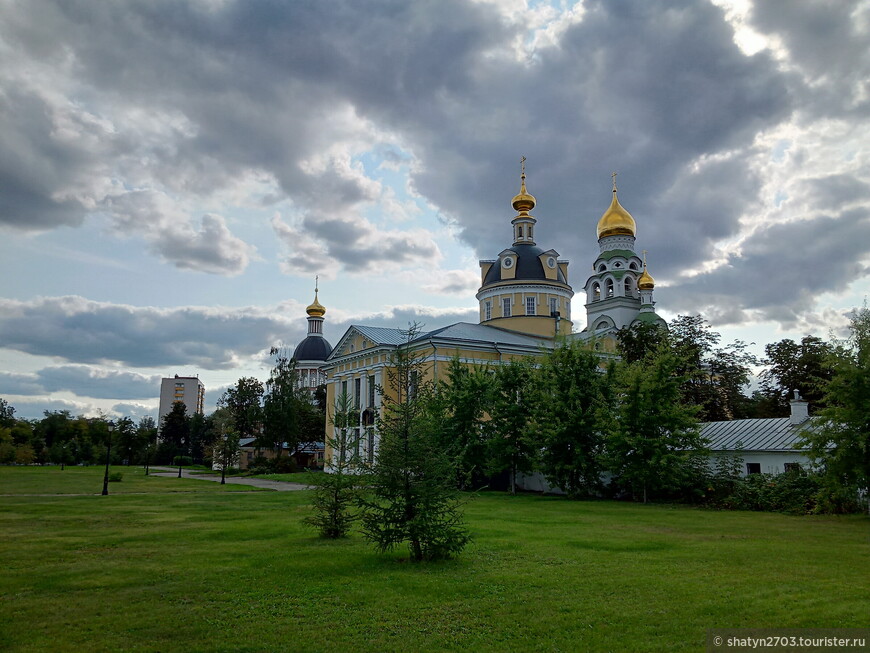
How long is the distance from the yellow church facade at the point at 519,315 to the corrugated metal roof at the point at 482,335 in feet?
0.32

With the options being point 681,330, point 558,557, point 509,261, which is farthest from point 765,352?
point 558,557

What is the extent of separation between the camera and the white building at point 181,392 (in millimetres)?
187075

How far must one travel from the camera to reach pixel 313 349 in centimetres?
→ 9781

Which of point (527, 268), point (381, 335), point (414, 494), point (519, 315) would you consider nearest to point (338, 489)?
point (414, 494)

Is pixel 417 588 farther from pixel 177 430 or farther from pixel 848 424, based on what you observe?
pixel 177 430

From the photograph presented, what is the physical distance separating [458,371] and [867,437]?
64.3ft

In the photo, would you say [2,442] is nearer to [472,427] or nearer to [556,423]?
[472,427]

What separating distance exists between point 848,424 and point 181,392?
19163 cm

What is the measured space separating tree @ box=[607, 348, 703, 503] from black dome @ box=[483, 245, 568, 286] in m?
28.4

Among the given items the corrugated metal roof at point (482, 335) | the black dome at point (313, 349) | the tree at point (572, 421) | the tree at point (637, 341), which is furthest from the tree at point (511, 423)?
the black dome at point (313, 349)

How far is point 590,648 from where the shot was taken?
307 inches

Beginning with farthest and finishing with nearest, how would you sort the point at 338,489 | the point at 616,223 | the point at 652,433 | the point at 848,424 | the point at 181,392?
the point at 181,392 < the point at 616,223 < the point at 652,433 < the point at 848,424 < the point at 338,489

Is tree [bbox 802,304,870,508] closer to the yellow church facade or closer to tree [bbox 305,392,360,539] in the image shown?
Result: tree [bbox 305,392,360,539]

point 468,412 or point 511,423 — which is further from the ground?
point 468,412
